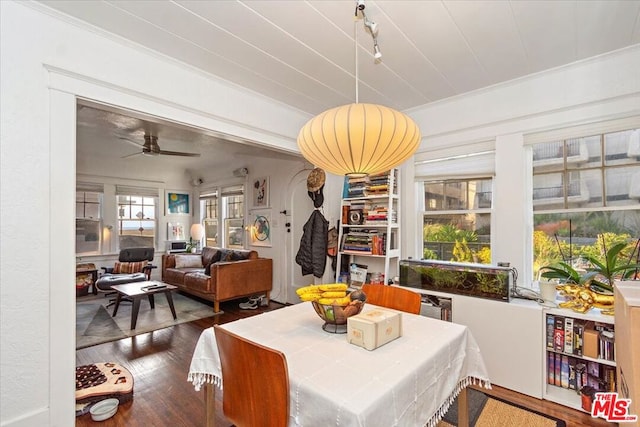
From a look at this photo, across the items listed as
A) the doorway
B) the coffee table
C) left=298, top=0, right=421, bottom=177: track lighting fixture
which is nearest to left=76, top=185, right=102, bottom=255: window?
the coffee table

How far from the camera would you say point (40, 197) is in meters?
1.66

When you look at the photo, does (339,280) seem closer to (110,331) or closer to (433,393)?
(433,393)

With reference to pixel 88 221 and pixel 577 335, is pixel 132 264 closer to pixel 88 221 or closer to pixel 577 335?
pixel 88 221

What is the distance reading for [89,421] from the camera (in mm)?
1918

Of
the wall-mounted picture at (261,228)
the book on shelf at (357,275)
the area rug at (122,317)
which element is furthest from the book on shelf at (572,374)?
the wall-mounted picture at (261,228)

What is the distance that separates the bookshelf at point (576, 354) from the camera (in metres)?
1.90

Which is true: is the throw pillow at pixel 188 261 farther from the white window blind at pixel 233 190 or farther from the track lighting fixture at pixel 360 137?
the track lighting fixture at pixel 360 137

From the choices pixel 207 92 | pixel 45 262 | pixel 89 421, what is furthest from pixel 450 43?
pixel 89 421

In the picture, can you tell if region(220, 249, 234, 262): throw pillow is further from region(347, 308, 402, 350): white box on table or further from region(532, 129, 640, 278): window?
region(532, 129, 640, 278): window

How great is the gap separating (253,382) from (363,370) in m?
0.42

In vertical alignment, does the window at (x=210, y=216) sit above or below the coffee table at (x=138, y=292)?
above

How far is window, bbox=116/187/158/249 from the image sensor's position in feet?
19.4

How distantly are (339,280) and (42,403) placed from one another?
2.51 m

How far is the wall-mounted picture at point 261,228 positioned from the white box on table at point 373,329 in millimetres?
3791
